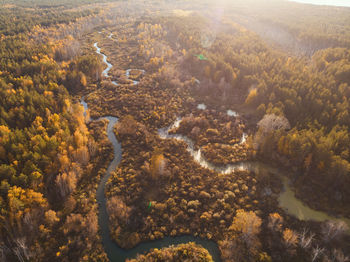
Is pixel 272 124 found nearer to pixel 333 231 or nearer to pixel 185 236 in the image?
pixel 333 231

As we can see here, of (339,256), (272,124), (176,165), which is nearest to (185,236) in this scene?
(176,165)

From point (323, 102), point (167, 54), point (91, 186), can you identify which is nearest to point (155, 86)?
point (167, 54)

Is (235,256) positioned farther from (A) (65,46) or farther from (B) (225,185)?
(A) (65,46)

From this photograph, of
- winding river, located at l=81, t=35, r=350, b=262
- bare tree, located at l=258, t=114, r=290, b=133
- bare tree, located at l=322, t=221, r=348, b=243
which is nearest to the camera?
bare tree, located at l=322, t=221, r=348, b=243

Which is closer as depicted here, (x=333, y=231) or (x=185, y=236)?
(x=333, y=231)

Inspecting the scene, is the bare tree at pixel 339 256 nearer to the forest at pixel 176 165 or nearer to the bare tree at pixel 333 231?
the forest at pixel 176 165

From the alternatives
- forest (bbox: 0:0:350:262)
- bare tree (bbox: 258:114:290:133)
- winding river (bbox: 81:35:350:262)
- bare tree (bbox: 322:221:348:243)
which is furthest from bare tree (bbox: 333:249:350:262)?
bare tree (bbox: 258:114:290:133)

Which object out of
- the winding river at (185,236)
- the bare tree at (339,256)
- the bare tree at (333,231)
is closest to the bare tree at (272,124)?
the winding river at (185,236)

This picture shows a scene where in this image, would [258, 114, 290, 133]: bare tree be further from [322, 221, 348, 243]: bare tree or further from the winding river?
[322, 221, 348, 243]: bare tree
